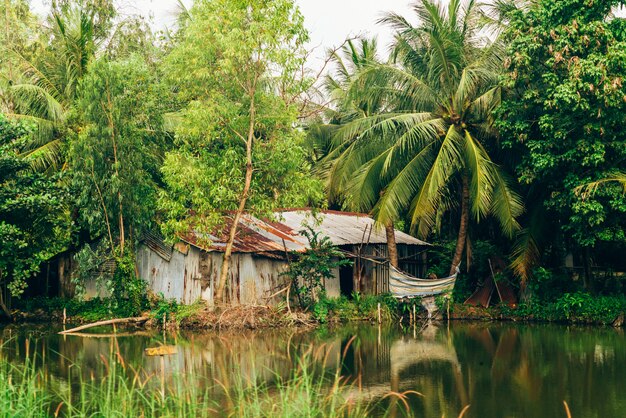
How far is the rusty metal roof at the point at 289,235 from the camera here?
18.0 metres

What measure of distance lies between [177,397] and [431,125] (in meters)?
13.5

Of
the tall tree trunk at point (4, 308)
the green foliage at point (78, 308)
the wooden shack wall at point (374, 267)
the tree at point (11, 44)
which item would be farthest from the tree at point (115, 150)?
the wooden shack wall at point (374, 267)

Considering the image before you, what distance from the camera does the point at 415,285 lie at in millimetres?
18438

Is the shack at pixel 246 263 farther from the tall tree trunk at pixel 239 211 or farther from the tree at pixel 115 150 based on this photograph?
the tree at pixel 115 150

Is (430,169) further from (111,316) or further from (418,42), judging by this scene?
(111,316)

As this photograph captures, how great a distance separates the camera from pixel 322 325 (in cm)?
1784

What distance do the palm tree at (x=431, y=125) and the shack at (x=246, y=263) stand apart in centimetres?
133

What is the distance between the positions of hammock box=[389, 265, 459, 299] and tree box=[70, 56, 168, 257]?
6.39 m

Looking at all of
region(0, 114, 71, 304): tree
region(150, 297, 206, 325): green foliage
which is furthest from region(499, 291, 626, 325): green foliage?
region(0, 114, 71, 304): tree

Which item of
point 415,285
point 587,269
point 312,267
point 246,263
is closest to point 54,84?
point 246,263

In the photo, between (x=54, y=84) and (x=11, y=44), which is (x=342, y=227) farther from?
(x=11, y=44)

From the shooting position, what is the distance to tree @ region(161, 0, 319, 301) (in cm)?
1661

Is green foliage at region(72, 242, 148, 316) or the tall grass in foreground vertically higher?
green foliage at region(72, 242, 148, 316)

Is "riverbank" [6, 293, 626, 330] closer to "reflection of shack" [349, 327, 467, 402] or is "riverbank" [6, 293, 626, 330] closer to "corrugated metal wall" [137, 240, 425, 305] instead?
"corrugated metal wall" [137, 240, 425, 305]
